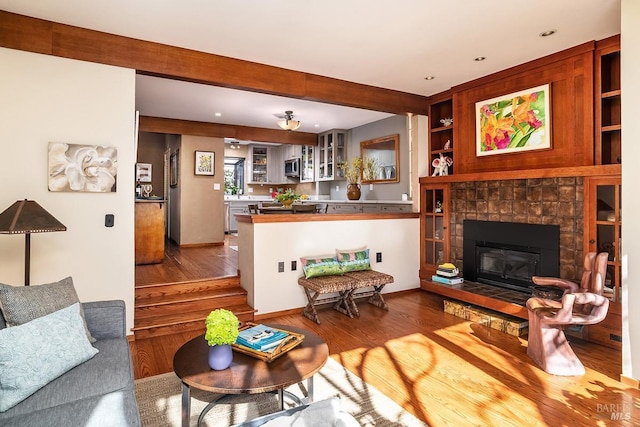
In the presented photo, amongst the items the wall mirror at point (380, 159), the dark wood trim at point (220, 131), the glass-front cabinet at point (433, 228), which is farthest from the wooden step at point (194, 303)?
the dark wood trim at point (220, 131)

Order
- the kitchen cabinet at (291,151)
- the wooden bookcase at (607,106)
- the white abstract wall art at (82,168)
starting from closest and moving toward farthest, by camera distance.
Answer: the white abstract wall art at (82,168) < the wooden bookcase at (607,106) < the kitchen cabinet at (291,151)

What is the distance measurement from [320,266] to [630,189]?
2832 mm

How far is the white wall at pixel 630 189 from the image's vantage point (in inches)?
101

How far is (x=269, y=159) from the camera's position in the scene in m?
10.1

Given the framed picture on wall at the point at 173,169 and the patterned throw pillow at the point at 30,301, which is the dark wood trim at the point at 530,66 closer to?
the patterned throw pillow at the point at 30,301

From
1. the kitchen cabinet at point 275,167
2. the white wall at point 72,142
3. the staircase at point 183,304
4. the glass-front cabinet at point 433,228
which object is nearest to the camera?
the white wall at point 72,142

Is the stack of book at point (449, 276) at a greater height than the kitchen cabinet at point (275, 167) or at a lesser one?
lesser

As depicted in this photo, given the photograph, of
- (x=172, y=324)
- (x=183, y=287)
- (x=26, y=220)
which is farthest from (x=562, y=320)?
(x=26, y=220)

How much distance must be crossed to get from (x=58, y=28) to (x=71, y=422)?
10.2 ft

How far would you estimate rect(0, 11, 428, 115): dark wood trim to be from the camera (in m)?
3.04

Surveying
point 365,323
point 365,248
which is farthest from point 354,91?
point 365,323

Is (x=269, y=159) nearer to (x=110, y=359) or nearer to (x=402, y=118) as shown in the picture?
(x=402, y=118)

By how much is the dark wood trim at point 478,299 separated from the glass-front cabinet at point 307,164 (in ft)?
14.1

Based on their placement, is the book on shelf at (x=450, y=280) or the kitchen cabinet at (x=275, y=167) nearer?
the book on shelf at (x=450, y=280)
